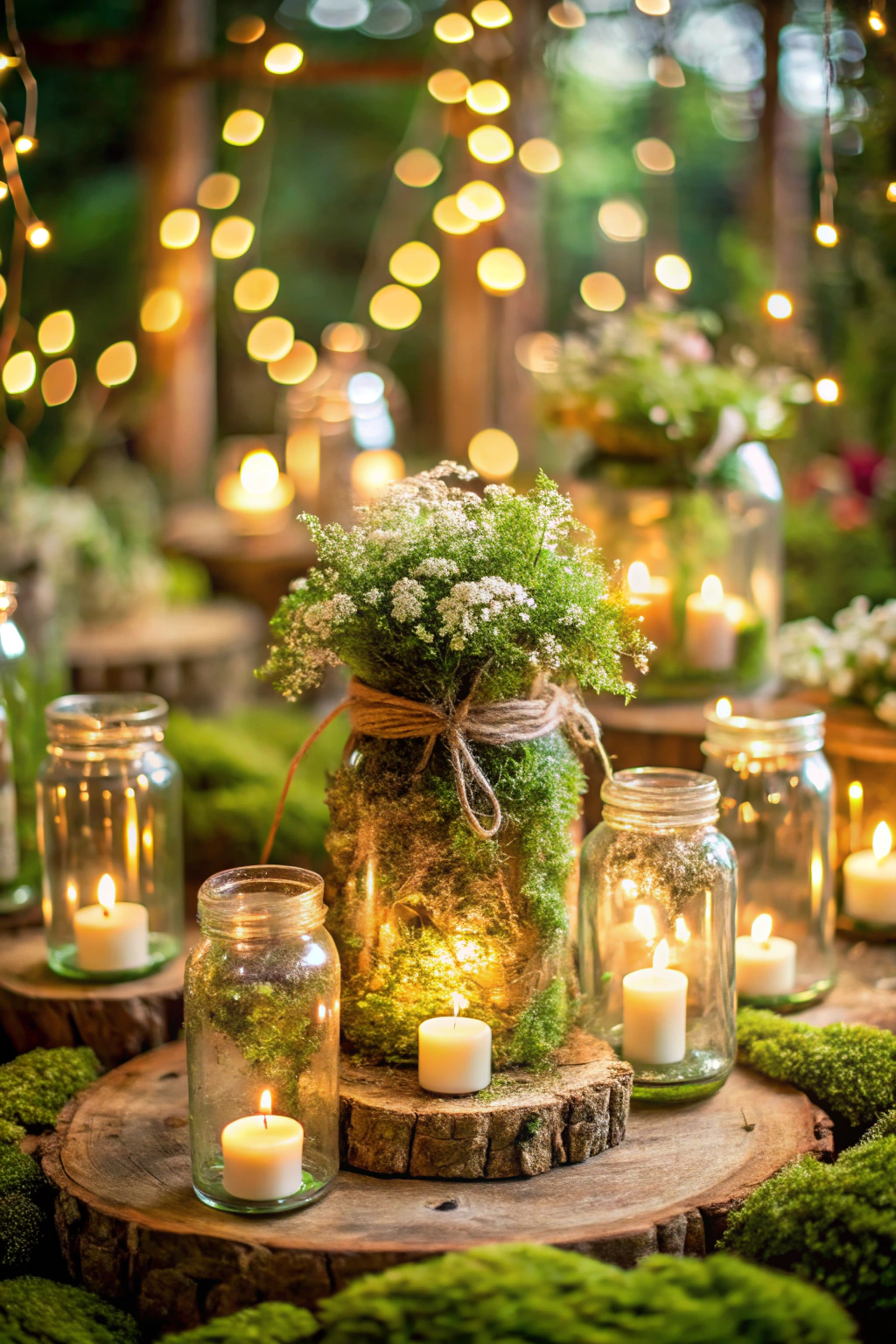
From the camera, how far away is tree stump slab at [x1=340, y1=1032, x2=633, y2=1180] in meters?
1.93

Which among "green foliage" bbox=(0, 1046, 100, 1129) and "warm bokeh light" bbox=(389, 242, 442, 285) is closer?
"green foliage" bbox=(0, 1046, 100, 1129)

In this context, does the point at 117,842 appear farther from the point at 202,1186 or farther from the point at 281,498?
the point at 281,498

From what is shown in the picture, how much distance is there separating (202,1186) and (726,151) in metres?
7.85

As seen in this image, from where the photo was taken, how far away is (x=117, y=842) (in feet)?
8.59

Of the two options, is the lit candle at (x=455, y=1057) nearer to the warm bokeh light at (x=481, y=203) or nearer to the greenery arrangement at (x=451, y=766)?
the greenery arrangement at (x=451, y=766)

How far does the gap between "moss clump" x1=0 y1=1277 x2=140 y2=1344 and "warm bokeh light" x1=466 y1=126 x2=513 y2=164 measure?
3487 millimetres

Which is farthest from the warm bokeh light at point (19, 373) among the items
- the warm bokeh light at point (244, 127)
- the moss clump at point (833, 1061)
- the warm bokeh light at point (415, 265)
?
the warm bokeh light at point (415, 265)

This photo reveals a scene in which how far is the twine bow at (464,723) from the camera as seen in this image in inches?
77.4

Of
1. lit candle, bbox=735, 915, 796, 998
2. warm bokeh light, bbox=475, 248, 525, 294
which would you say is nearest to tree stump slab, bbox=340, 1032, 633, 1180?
lit candle, bbox=735, 915, 796, 998

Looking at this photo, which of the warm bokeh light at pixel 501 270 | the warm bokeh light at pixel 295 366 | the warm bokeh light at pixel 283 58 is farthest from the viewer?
the warm bokeh light at pixel 295 366

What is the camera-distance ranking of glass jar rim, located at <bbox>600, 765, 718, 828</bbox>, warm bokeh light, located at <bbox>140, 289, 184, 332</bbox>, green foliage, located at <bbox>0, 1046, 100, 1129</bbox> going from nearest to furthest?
glass jar rim, located at <bbox>600, 765, 718, 828</bbox> < green foliage, located at <bbox>0, 1046, 100, 1129</bbox> < warm bokeh light, located at <bbox>140, 289, 184, 332</bbox>

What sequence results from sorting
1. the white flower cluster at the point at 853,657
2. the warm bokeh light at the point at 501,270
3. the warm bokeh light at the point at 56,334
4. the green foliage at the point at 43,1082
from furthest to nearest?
1. the warm bokeh light at the point at 501,270
2. the warm bokeh light at the point at 56,334
3. the white flower cluster at the point at 853,657
4. the green foliage at the point at 43,1082

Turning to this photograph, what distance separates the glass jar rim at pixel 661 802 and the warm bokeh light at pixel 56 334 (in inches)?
79.0

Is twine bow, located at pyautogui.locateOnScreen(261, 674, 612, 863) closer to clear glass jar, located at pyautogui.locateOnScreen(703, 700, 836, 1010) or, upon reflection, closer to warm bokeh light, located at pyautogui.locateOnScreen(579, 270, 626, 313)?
clear glass jar, located at pyautogui.locateOnScreen(703, 700, 836, 1010)
